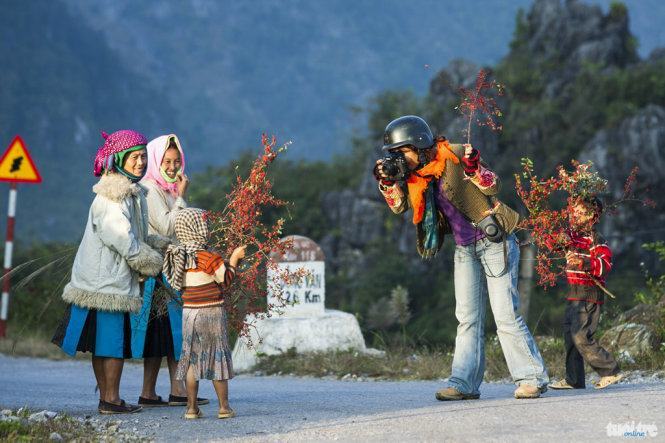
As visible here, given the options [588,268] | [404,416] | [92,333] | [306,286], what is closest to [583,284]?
[588,268]

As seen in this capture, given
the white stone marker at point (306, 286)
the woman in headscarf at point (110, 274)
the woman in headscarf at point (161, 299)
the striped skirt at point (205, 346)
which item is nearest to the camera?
the striped skirt at point (205, 346)

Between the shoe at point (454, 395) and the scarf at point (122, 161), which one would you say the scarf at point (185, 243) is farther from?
the shoe at point (454, 395)

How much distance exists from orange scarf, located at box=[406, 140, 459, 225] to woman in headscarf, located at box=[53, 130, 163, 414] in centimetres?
176

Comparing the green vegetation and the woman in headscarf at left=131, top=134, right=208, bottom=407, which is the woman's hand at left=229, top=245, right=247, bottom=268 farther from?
the green vegetation

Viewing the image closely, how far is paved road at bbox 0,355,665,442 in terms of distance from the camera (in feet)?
20.8

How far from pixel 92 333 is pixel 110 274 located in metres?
0.43

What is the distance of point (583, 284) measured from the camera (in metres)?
9.06

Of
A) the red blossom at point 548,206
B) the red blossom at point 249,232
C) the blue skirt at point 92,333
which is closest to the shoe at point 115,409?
the blue skirt at point 92,333

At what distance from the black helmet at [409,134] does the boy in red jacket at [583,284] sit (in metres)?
1.88

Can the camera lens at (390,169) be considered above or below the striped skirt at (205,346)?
above

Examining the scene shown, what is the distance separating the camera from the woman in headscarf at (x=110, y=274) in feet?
25.2

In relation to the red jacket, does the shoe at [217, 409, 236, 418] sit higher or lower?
lower

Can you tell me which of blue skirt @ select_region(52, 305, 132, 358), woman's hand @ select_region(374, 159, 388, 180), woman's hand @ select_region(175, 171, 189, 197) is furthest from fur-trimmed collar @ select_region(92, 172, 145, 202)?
woman's hand @ select_region(374, 159, 388, 180)

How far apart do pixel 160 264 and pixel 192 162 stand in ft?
333
